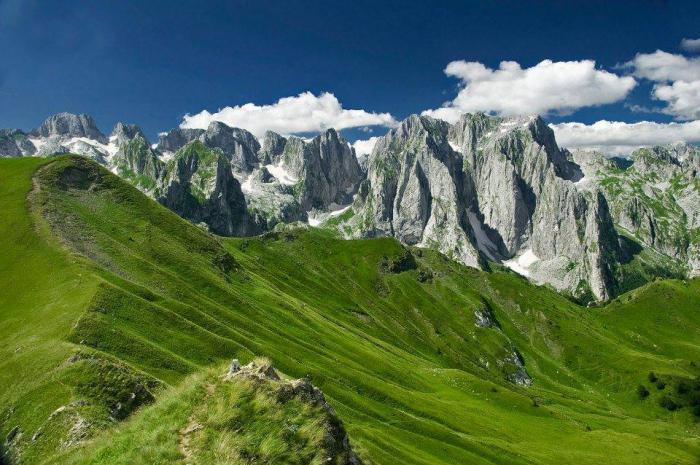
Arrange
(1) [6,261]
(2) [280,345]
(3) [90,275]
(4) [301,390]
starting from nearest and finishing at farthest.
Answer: (4) [301,390]
(3) [90,275]
(1) [6,261]
(2) [280,345]

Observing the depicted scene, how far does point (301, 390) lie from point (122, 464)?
7.11m

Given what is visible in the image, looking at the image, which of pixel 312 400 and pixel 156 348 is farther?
pixel 156 348

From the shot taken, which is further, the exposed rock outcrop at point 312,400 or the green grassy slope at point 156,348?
the green grassy slope at point 156,348

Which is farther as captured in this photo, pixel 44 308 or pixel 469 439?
pixel 469 439

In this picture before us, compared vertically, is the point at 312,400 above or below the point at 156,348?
above

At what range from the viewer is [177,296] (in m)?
96.4

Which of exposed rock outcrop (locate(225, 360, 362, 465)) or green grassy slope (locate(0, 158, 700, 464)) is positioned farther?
green grassy slope (locate(0, 158, 700, 464))

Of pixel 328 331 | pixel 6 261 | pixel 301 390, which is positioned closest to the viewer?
pixel 301 390

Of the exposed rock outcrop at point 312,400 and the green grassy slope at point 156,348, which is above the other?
the exposed rock outcrop at point 312,400

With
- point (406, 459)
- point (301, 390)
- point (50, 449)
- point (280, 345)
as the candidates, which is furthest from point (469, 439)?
point (301, 390)

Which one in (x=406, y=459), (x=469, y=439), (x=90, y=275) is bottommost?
(x=469, y=439)

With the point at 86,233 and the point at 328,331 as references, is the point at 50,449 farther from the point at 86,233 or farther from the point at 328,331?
the point at 328,331

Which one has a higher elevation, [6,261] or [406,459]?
[6,261]

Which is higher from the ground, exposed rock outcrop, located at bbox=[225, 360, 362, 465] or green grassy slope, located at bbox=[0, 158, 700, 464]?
exposed rock outcrop, located at bbox=[225, 360, 362, 465]
